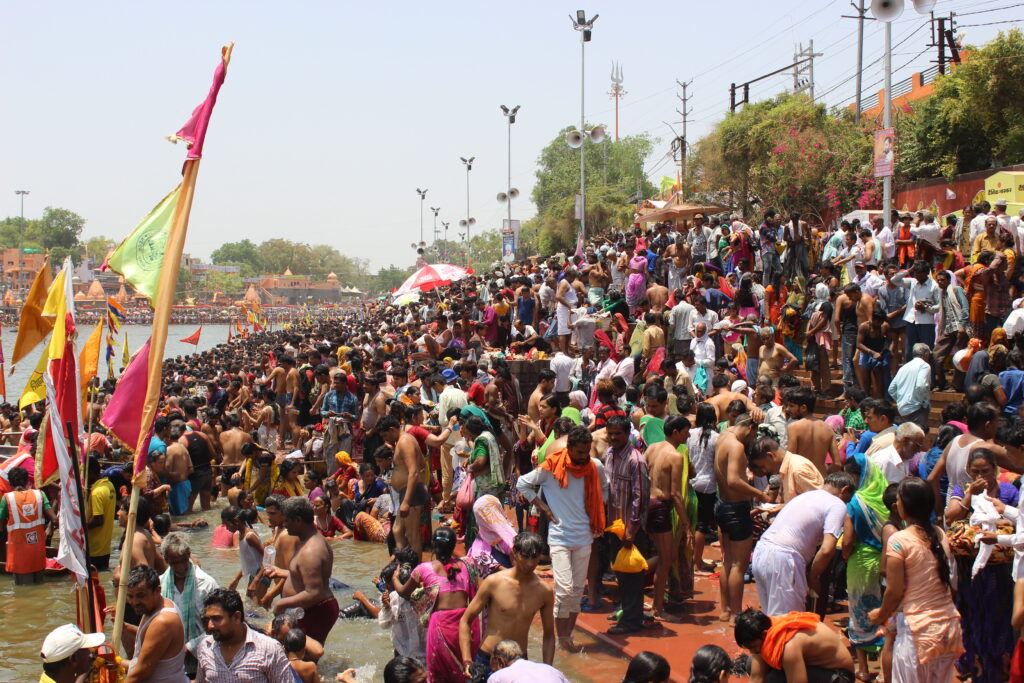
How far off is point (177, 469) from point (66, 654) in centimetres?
736

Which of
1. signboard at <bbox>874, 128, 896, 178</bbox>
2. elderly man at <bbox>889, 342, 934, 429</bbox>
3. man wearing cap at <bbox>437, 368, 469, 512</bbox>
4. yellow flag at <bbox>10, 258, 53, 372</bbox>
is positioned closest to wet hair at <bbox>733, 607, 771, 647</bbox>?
man wearing cap at <bbox>437, 368, 469, 512</bbox>

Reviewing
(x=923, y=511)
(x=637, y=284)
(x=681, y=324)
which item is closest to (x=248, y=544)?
(x=923, y=511)

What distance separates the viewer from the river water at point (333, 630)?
259 inches

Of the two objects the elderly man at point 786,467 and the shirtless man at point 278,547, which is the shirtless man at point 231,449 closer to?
the shirtless man at point 278,547

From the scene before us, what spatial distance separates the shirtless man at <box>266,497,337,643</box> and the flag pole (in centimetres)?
107

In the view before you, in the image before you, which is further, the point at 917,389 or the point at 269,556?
the point at 917,389

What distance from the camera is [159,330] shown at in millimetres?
4871

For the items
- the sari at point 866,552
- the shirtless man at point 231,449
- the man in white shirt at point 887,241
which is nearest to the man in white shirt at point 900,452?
the sari at point 866,552

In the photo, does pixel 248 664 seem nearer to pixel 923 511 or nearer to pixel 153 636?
pixel 153 636

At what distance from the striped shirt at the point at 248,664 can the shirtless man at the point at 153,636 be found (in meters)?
0.21

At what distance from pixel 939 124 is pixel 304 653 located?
2285cm

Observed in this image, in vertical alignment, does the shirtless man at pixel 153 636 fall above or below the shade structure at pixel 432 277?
below

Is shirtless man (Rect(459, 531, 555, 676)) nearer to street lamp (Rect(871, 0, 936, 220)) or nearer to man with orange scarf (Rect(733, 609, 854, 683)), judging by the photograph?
man with orange scarf (Rect(733, 609, 854, 683))

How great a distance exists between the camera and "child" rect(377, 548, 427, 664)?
5.93m
